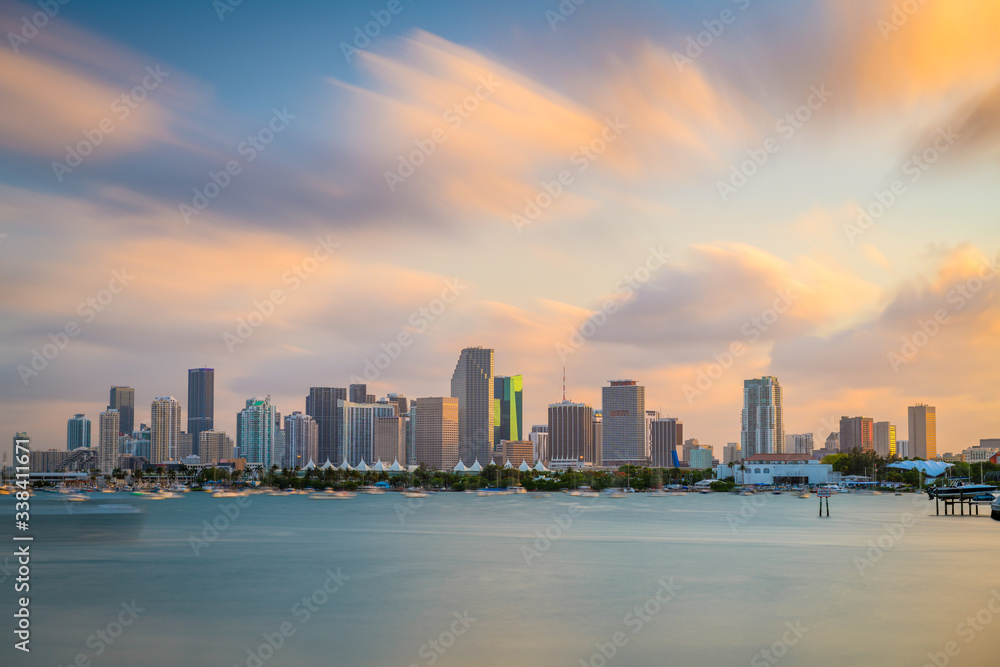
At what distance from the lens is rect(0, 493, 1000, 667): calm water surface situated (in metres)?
38.0

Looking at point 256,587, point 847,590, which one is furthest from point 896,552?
point 256,587

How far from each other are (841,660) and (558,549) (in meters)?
40.9

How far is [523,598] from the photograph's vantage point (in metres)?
50.5

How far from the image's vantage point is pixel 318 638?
4072cm

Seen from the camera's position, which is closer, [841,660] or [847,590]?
[841,660]

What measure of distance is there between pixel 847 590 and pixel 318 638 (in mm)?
31344

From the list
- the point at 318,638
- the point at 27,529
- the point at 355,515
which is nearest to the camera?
the point at 318,638

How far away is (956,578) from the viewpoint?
57156 millimetres

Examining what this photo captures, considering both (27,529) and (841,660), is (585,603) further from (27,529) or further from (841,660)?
(27,529)

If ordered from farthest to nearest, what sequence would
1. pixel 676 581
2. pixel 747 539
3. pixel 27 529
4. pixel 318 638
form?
pixel 27 529 → pixel 747 539 → pixel 676 581 → pixel 318 638

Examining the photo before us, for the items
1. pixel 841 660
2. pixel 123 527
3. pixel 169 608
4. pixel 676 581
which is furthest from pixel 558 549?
pixel 123 527

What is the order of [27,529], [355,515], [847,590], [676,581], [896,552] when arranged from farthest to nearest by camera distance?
1. [355,515]
2. [27,529]
3. [896,552]
4. [676,581]
5. [847,590]

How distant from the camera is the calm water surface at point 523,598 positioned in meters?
38.0

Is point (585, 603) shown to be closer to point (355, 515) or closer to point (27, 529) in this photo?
point (27, 529)
